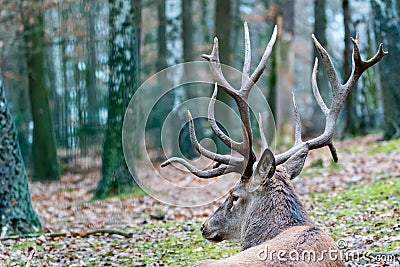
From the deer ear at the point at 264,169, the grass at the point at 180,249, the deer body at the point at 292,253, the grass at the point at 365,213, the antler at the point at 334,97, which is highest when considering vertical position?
the antler at the point at 334,97

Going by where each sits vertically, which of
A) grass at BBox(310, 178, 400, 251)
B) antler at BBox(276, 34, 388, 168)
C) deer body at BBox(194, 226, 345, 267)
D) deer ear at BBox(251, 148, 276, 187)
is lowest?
grass at BBox(310, 178, 400, 251)

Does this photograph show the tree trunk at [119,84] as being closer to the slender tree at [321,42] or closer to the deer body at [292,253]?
the slender tree at [321,42]

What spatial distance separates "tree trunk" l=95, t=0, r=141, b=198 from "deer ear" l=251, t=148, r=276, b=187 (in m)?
7.29

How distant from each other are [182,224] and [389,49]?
704 cm

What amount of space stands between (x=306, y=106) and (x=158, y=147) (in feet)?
54.9

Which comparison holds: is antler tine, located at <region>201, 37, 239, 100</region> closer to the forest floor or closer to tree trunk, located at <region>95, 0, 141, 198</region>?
the forest floor

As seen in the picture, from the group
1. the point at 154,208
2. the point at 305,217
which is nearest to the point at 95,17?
the point at 154,208

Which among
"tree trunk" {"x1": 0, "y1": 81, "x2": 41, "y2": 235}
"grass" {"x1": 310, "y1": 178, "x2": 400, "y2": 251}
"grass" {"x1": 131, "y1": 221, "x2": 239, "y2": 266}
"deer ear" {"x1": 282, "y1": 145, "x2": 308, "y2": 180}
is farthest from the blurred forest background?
"deer ear" {"x1": 282, "y1": 145, "x2": 308, "y2": 180}

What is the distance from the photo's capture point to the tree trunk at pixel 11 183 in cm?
914

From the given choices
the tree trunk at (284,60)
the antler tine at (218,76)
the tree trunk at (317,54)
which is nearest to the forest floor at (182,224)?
the antler tine at (218,76)

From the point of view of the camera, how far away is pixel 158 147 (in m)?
23.7

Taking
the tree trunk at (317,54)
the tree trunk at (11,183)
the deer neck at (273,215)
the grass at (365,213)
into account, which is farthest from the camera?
the tree trunk at (317,54)

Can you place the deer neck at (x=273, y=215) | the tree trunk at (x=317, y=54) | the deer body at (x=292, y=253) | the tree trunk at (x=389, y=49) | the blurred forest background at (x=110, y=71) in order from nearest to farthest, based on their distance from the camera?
the deer body at (x=292, y=253) < the deer neck at (x=273, y=215) < the blurred forest background at (x=110, y=71) < the tree trunk at (x=389, y=49) < the tree trunk at (x=317, y=54)

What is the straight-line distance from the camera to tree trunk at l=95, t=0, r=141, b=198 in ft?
41.8
